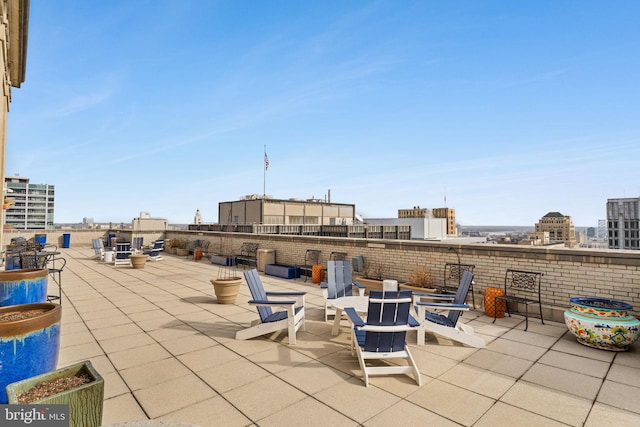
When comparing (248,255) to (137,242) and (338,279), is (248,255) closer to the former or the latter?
(137,242)

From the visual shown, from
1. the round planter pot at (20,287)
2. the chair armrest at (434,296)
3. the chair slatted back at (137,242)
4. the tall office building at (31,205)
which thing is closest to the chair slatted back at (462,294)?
the chair armrest at (434,296)

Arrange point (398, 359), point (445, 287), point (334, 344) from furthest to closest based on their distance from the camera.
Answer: point (445, 287) < point (334, 344) < point (398, 359)

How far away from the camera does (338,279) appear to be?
23.6ft

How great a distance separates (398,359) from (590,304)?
3462mm

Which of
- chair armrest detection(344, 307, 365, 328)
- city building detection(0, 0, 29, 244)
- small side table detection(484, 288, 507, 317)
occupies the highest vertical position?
city building detection(0, 0, 29, 244)

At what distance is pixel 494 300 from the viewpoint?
685 cm

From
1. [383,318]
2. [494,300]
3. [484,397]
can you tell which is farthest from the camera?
[494,300]

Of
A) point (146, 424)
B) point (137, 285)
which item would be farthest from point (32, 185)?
point (146, 424)

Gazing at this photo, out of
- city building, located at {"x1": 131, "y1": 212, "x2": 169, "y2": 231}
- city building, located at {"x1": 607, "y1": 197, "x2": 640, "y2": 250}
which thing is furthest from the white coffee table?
city building, located at {"x1": 607, "y1": 197, "x2": 640, "y2": 250}

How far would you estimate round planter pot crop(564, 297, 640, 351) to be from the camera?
498 cm

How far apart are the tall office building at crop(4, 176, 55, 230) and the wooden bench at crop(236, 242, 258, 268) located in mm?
160505

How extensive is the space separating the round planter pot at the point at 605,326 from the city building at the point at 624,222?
141381 millimetres

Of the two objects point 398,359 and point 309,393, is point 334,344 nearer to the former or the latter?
point 398,359

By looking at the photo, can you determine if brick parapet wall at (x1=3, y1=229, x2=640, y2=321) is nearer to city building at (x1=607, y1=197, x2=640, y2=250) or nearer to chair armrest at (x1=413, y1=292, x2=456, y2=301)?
chair armrest at (x1=413, y1=292, x2=456, y2=301)
